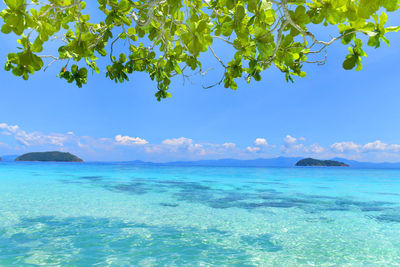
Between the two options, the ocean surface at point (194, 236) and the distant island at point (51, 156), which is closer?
the ocean surface at point (194, 236)

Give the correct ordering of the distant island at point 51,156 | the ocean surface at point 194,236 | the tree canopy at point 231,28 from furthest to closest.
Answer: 1. the distant island at point 51,156
2. the ocean surface at point 194,236
3. the tree canopy at point 231,28

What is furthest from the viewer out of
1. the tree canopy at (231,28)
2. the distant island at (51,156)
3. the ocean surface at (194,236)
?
the distant island at (51,156)

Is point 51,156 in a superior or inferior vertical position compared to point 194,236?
inferior

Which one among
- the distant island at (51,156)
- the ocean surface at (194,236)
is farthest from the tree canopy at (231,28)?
the distant island at (51,156)

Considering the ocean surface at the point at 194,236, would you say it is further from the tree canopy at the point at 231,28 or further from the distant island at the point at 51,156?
the distant island at the point at 51,156

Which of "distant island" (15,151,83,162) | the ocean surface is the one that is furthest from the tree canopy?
"distant island" (15,151,83,162)

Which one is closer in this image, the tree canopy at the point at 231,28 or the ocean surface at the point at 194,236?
the tree canopy at the point at 231,28

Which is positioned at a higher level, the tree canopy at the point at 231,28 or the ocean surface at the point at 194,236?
the tree canopy at the point at 231,28

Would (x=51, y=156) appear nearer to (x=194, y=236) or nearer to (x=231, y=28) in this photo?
(x=194, y=236)

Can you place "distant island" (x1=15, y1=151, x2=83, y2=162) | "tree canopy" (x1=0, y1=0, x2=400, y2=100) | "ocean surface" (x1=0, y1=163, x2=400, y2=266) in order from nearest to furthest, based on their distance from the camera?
"tree canopy" (x1=0, y1=0, x2=400, y2=100)
"ocean surface" (x1=0, y1=163, x2=400, y2=266)
"distant island" (x1=15, y1=151, x2=83, y2=162)

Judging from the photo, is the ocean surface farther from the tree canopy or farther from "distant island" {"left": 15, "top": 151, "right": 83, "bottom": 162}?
"distant island" {"left": 15, "top": 151, "right": 83, "bottom": 162}

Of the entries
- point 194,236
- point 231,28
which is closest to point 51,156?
point 194,236

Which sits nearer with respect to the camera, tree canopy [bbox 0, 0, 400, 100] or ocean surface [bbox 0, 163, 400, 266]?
tree canopy [bbox 0, 0, 400, 100]

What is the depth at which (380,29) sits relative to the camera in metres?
1.53
